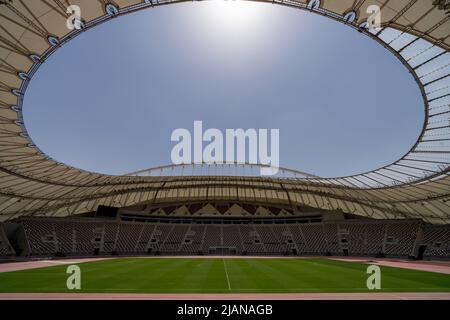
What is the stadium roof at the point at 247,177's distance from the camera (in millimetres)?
18859

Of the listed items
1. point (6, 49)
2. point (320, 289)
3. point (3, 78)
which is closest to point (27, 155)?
point (3, 78)

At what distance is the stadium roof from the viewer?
18.9 metres

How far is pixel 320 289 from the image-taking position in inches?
672

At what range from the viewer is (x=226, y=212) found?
211 feet

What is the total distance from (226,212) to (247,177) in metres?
14.1

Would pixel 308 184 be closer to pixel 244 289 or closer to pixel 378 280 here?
pixel 378 280

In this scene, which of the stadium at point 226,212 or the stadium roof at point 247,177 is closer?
the stadium at point 226,212

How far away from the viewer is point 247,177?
53375 mm

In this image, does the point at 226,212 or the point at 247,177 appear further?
the point at 226,212

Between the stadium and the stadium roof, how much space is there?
13 cm

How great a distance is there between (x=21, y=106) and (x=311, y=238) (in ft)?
160

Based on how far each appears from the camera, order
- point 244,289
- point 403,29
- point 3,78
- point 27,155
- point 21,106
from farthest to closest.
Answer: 1. point 27,155
2. point 21,106
3. point 3,78
4. point 403,29
5. point 244,289

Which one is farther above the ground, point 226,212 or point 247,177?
point 247,177

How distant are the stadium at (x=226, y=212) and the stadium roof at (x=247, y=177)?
0.13m
